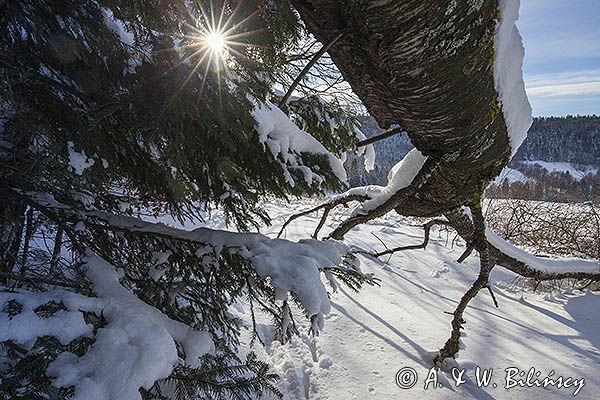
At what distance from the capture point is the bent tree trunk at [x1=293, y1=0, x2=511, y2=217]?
0.75 metres

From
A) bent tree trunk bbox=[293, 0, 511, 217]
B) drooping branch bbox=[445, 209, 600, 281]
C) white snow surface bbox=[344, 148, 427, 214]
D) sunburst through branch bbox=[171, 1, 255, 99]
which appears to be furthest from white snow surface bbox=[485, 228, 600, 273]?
sunburst through branch bbox=[171, 1, 255, 99]

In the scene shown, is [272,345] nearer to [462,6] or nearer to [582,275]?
[582,275]

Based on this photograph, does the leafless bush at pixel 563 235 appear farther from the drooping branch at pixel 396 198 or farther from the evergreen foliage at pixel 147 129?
the evergreen foliage at pixel 147 129

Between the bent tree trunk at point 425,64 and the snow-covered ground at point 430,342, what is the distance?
1.85m

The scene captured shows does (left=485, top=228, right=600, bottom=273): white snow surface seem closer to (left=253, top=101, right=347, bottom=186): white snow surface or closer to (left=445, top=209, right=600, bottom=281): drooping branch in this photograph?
(left=445, top=209, right=600, bottom=281): drooping branch

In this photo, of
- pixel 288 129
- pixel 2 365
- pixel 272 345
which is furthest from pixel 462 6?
pixel 272 345

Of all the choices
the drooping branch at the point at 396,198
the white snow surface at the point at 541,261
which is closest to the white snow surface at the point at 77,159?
the drooping branch at the point at 396,198

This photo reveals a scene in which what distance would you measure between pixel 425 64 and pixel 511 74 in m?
0.55

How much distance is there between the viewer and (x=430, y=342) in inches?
134

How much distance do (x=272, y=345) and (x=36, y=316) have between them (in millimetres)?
2756

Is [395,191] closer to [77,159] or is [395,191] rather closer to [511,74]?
[511,74]

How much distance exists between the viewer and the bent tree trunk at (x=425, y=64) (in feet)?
2.46

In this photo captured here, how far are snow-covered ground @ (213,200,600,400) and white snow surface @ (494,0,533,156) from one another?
6.34 feet

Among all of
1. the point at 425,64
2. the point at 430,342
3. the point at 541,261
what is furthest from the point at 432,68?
the point at 430,342
